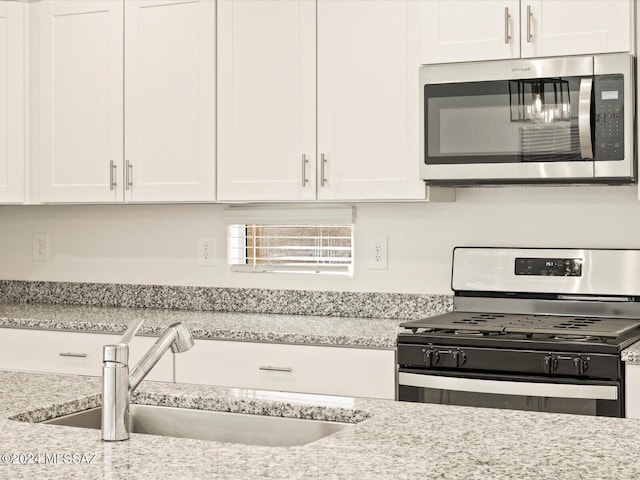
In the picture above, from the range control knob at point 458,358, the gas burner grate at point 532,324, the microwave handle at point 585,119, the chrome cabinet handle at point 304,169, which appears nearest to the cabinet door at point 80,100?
the chrome cabinet handle at point 304,169

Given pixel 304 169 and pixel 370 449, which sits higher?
pixel 304 169

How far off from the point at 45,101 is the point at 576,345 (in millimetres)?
2460

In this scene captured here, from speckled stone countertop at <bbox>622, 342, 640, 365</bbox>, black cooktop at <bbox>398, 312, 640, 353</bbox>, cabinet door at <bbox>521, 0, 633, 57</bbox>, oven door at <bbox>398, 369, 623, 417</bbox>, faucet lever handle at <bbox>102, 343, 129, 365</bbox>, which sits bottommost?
oven door at <bbox>398, 369, 623, 417</bbox>

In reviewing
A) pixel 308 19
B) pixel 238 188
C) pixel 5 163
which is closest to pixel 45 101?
pixel 5 163

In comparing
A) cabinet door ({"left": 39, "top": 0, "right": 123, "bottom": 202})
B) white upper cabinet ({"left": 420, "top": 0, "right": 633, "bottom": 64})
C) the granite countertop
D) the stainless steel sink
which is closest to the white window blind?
the granite countertop

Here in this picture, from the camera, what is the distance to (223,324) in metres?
3.40

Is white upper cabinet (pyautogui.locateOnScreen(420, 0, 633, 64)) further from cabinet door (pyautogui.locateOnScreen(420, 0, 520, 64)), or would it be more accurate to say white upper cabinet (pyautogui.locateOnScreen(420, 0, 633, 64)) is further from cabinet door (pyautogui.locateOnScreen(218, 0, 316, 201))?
cabinet door (pyautogui.locateOnScreen(218, 0, 316, 201))

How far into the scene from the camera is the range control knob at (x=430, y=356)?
2840 mm

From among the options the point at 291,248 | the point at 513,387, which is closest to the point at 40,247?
the point at 291,248

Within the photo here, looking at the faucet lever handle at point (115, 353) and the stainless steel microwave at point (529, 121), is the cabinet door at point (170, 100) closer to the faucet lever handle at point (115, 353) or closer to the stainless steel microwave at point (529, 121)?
the stainless steel microwave at point (529, 121)

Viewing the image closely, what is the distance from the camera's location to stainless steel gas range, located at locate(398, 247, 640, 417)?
2.69 metres

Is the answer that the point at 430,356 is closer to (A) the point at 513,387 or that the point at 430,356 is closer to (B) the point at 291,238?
(A) the point at 513,387

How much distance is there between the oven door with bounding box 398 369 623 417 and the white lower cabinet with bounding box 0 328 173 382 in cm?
103

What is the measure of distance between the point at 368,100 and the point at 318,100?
7.9 inches
